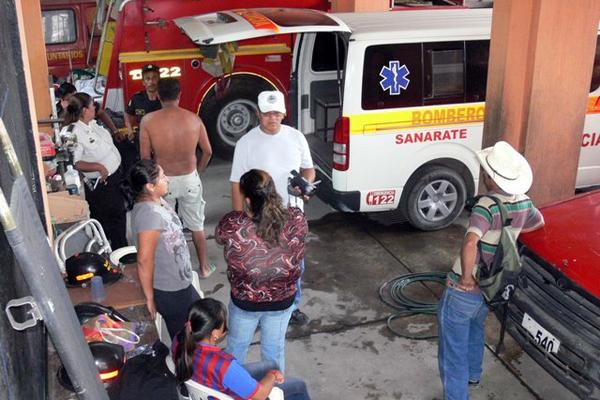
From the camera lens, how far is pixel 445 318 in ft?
13.0

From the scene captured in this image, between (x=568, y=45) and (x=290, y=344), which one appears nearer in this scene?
(x=290, y=344)

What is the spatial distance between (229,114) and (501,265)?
619 cm

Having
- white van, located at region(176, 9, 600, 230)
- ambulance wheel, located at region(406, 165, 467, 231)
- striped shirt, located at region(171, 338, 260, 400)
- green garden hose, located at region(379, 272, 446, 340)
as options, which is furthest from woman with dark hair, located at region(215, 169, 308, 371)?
ambulance wheel, located at region(406, 165, 467, 231)

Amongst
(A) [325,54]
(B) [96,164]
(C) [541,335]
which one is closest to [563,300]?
(C) [541,335]

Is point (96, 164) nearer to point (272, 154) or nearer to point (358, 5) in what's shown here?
point (272, 154)

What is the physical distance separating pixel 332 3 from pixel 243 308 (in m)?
6.69

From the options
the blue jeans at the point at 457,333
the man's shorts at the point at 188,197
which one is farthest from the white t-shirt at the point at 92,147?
the blue jeans at the point at 457,333

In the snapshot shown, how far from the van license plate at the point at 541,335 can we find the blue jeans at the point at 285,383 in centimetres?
151

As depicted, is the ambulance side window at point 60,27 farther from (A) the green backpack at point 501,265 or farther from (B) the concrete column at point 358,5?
(A) the green backpack at point 501,265

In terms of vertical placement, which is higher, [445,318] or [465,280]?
[465,280]

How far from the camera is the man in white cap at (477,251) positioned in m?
3.68

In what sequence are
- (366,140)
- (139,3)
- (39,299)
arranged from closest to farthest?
(39,299) → (366,140) → (139,3)

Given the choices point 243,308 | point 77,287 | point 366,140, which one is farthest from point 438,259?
point 77,287

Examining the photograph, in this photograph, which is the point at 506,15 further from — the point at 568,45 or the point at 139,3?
the point at 139,3
